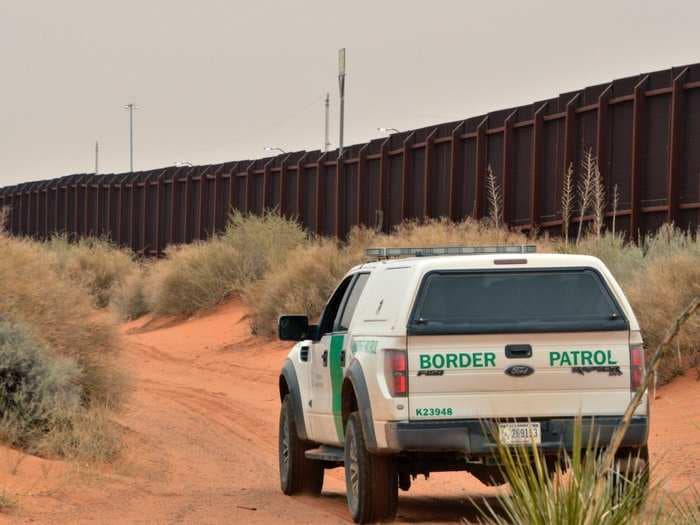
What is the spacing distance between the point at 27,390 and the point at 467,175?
23414mm

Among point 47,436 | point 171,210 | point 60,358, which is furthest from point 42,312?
point 171,210

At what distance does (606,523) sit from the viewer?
16.6ft

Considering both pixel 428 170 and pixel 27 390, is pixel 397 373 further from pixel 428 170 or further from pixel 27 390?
pixel 428 170

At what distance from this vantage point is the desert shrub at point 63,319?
16047 mm

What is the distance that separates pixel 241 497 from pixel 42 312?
4854 millimetres

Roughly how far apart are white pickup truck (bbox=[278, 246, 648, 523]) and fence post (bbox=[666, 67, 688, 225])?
16.6m

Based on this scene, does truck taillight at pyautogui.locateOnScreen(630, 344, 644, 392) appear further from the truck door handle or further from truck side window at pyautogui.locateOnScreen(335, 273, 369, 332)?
truck side window at pyautogui.locateOnScreen(335, 273, 369, 332)

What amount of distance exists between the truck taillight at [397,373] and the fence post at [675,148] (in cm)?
1756

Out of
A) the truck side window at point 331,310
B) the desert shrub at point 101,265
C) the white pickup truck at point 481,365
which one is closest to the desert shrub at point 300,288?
the desert shrub at point 101,265

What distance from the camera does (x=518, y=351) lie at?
9.79 metres

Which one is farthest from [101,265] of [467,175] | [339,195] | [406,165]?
[467,175]

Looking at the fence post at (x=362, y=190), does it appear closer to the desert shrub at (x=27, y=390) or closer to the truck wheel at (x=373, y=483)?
the desert shrub at (x=27, y=390)

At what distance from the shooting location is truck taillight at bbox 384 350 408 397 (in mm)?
9703

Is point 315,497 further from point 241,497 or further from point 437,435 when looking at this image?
point 437,435
